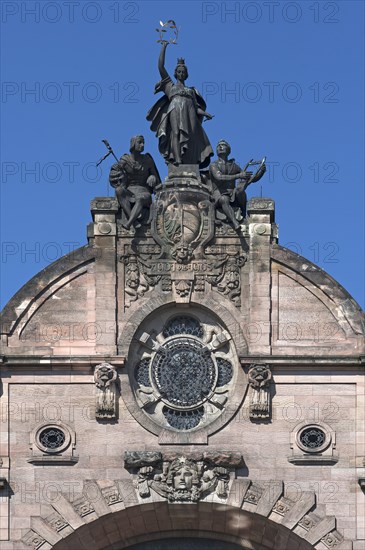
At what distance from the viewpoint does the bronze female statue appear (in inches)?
1838

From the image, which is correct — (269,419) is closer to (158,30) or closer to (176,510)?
(176,510)

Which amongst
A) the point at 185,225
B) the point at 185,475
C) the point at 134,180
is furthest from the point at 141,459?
the point at 134,180

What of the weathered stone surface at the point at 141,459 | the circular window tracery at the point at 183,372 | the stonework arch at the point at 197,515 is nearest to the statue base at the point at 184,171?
the circular window tracery at the point at 183,372

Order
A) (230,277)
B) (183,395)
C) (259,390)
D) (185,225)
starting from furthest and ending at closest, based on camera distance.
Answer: (185,225) → (230,277) → (183,395) → (259,390)

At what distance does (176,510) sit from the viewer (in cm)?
4519

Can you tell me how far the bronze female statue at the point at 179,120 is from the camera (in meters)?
46.7

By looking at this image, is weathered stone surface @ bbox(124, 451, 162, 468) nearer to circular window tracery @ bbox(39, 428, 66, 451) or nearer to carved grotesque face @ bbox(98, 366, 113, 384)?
circular window tracery @ bbox(39, 428, 66, 451)

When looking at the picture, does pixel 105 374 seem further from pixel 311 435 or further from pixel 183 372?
pixel 311 435

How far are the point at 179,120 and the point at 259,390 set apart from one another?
17.0 feet

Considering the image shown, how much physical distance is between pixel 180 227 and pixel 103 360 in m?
2.75

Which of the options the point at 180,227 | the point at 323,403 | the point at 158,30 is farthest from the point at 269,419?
the point at 158,30

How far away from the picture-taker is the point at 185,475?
45.0m

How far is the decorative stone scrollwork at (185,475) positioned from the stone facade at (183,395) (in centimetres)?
2

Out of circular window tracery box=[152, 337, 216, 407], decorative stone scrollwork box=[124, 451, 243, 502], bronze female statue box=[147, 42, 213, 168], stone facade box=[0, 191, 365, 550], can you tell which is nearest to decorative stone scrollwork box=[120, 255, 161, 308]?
stone facade box=[0, 191, 365, 550]
